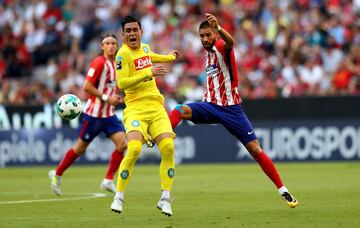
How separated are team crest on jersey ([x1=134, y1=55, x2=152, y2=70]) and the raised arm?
3.32 feet

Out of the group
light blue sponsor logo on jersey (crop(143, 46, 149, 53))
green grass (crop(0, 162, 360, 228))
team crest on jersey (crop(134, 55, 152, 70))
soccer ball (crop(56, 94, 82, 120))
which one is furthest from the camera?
soccer ball (crop(56, 94, 82, 120))

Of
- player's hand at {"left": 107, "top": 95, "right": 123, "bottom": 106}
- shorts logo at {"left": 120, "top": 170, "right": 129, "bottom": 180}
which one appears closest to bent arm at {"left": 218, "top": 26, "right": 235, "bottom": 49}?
shorts logo at {"left": 120, "top": 170, "right": 129, "bottom": 180}

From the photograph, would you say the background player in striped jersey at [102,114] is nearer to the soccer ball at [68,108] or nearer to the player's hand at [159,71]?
the soccer ball at [68,108]

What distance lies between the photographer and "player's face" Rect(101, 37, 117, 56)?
1628 centimetres

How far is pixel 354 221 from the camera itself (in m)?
10.7

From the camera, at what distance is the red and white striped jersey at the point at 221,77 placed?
12891mm

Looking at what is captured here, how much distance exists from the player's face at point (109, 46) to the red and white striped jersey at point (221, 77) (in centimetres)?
367

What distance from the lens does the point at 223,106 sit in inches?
510

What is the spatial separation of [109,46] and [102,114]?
4.06ft

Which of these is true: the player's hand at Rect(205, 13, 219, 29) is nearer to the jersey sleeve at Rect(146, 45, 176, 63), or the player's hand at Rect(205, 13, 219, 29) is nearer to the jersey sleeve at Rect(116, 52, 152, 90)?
the jersey sleeve at Rect(146, 45, 176, 63)

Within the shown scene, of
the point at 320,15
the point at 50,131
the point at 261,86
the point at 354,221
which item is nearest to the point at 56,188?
the point at 354,221

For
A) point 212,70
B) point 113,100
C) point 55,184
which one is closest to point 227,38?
point 212,70

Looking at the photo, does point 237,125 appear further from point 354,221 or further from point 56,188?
point 56,188

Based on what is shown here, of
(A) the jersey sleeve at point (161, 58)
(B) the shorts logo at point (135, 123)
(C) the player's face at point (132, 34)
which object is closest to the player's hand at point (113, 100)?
(A) the jersey sleeve at point (161, 58)
